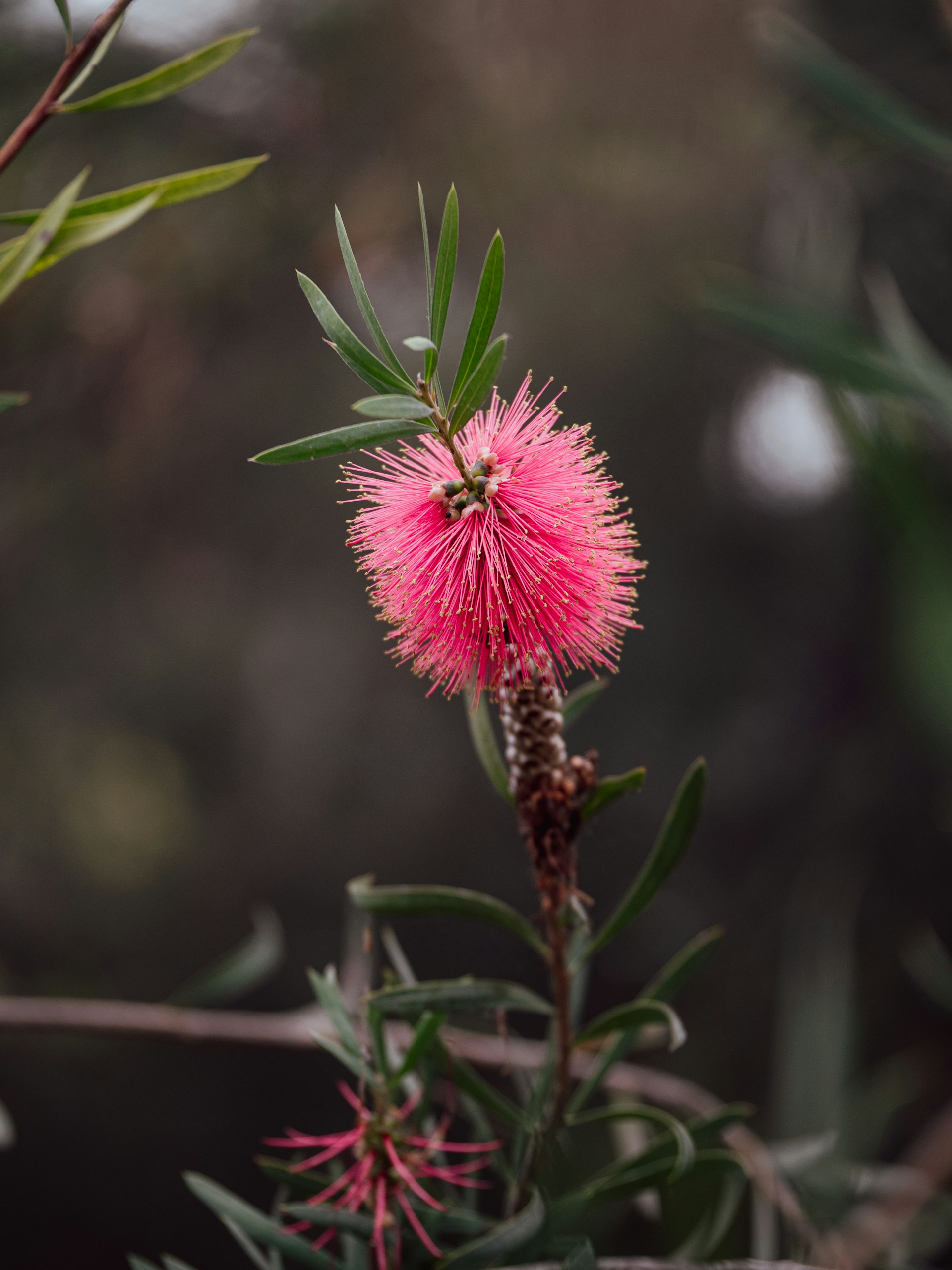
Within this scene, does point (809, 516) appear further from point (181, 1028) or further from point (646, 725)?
point (181, 1028)

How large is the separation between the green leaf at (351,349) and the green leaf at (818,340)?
0.14m

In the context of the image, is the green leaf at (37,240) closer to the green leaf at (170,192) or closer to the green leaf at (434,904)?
the green leaf at (170,192)

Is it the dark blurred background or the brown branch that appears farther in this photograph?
the dark blurred background

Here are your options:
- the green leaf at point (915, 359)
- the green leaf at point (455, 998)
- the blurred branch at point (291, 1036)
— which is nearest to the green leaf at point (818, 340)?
the green leaf at point (915, 359)

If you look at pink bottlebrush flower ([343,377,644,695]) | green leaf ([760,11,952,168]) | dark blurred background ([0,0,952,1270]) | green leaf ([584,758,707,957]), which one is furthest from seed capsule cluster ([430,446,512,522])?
dark blurred background ([0,0,952,1270])

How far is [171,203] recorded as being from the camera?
0.20m

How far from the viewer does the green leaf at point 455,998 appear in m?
0.23

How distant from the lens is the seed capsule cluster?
0.65ft

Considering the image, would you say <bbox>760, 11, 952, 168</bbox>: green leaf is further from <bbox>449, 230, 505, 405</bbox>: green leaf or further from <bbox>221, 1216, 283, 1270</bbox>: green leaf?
<bbox>221, 1216, 283, 1270</bbox>: green leaf

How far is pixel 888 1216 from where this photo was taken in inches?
16.8

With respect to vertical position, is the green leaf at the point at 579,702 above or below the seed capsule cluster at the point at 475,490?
below

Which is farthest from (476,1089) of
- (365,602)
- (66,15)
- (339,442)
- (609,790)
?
(365,602)

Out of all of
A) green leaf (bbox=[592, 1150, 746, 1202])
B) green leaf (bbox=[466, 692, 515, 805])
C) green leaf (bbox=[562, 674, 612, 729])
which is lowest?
green leaf (bbox=[592, 1150, 746, 1202])

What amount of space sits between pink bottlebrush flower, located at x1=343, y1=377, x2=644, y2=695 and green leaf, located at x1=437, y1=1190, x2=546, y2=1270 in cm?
18
